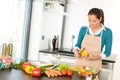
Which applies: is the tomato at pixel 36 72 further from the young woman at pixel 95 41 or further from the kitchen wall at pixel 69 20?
the kitchen wall at pixel 69 20

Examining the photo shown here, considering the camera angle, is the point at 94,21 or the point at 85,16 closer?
the point at 94,21

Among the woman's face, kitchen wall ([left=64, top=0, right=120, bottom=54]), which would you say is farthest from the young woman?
kitchen wall ([left=64, top=0, right=120, bottom=54])

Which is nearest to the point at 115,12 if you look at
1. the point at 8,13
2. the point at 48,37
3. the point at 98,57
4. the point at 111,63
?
the point at 111,63

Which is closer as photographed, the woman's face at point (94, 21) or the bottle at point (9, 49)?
the woman's face at point (94, 21)

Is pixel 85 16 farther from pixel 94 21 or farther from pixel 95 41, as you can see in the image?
pixel 94 21

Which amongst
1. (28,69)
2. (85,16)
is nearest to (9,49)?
(28,69)

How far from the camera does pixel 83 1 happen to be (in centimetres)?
381

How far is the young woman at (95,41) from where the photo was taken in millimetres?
2406

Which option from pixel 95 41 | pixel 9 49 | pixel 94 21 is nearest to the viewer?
pixel 94 21

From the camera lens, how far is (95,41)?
256 cm

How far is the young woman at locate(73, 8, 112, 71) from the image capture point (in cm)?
241

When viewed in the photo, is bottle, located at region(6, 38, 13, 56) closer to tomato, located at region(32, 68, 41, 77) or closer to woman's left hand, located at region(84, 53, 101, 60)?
woman's left hand, located at region(84, 53, 101, 60)

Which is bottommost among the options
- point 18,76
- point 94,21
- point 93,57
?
point 18,76

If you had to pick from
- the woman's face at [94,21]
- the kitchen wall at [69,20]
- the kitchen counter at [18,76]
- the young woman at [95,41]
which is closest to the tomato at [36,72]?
the kitchen counter at [18,76]
